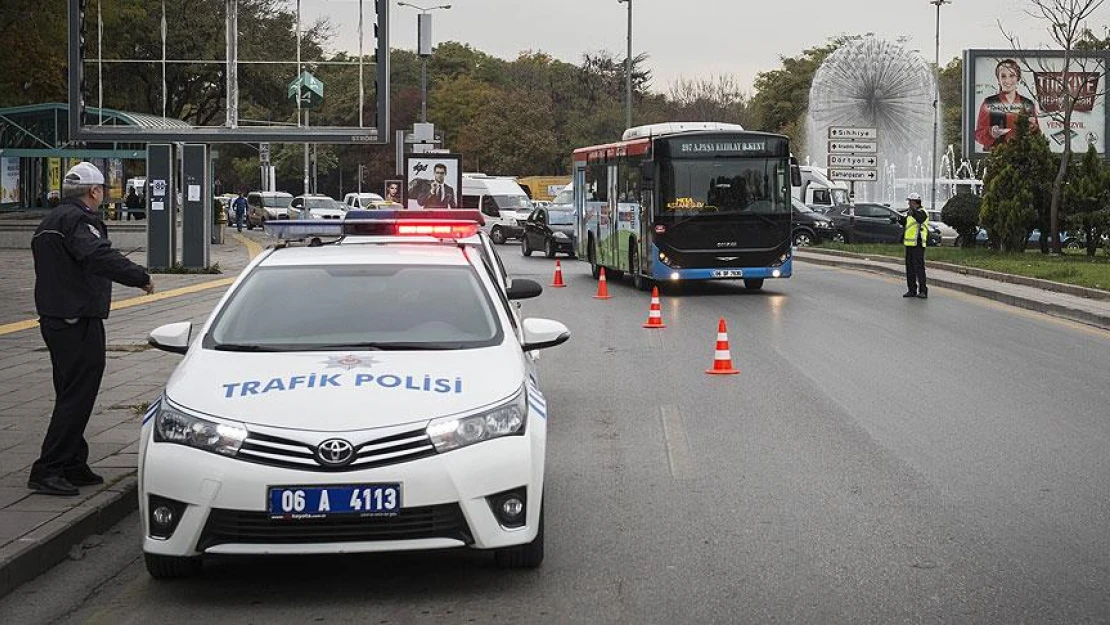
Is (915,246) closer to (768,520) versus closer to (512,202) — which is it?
(768,520)

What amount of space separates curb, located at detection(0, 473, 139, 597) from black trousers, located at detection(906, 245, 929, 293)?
1920 cm

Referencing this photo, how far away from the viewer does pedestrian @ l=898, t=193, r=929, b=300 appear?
2588 centimetres

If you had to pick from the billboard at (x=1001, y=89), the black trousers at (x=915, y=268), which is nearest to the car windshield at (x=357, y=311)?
the black trousers at (x=915, y=268)

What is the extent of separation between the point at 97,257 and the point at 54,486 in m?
1.21

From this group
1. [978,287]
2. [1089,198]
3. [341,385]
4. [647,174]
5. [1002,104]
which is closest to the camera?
[341,385]

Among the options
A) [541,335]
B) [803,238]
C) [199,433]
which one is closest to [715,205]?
[541,335]

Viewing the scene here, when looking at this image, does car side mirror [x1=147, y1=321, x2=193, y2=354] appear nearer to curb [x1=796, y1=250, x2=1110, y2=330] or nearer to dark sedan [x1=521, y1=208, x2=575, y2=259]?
curb [x1=796, y1=250, x2=1110, y2=330]

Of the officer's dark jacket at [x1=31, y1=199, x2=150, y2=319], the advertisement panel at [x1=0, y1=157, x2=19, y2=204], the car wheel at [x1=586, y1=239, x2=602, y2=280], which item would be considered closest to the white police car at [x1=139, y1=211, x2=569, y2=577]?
the officer's dark jacket at [x1=31, y1=199, x2=150, y2=319]

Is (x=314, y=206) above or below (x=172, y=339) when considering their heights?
above

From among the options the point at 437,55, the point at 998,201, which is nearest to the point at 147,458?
the point at 998,201

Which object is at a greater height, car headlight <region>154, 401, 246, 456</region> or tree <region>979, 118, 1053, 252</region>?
tree <region>979, 118, 1053, 252</region>

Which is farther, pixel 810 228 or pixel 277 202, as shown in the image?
pixel 277 202

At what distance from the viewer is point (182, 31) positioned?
54.8 meters

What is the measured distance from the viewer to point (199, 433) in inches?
256
